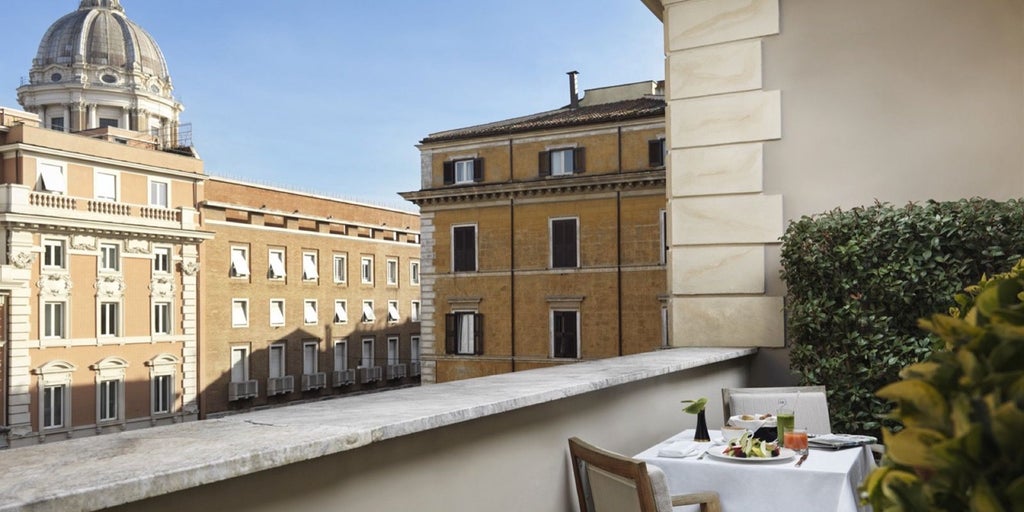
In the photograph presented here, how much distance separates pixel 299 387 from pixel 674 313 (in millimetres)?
32869

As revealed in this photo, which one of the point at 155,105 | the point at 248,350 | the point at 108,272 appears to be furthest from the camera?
the point at 155,105

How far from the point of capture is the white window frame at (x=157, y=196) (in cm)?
3284

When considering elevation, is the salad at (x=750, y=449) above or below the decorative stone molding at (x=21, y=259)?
below

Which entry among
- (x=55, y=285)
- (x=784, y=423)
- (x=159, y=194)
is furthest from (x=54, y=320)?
(x=784, y=423)

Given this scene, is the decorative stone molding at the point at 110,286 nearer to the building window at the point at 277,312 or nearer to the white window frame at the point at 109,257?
the white window frame at the point at 109,257

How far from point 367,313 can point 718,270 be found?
36.0 m

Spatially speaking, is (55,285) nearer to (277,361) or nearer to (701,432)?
(277,361)

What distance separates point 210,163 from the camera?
37062 millimetres

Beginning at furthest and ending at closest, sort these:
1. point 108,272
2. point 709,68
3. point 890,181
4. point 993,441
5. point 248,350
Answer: point 248,350
point 108,272
point 709,68
point 890,181
point 993,441

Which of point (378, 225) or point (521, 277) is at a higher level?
point (378, 225)

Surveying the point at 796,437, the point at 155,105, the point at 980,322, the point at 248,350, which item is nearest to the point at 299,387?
the point at 248,350

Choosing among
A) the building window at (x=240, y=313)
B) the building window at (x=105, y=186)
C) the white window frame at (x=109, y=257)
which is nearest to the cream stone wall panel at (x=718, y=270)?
the white window frame at (x=109, y=257)

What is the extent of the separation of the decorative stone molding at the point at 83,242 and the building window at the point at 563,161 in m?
16.0

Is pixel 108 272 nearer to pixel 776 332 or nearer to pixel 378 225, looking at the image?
pixel 378 225
